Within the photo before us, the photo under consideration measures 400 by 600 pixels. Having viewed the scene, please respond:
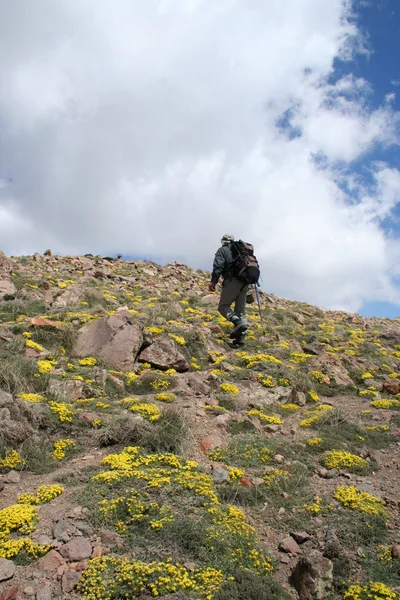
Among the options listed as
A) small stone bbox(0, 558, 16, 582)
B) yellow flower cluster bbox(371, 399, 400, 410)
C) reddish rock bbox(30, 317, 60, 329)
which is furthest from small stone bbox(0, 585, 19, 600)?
yellow flower cluster bbox(371, 399, 400, 410)

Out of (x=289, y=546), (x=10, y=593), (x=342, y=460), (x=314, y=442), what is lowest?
(x=10, y=593)

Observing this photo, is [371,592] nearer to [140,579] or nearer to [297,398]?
[140,579]

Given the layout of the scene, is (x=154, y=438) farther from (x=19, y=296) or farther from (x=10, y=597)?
(x=19, y=296)

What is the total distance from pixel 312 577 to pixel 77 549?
2220 millimetres

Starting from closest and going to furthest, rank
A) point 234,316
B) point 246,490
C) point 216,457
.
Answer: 1. point 246,490
2. point 216,457
3. point 234,316

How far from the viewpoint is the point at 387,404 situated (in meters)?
9.36

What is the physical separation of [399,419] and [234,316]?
16.0 feet

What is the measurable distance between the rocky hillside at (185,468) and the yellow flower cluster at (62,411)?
0.10 feet

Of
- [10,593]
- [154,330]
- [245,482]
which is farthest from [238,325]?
[10,593]

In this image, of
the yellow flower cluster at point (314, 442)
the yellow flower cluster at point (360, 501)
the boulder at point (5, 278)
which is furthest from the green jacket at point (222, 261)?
the boulder at point (5, 278)

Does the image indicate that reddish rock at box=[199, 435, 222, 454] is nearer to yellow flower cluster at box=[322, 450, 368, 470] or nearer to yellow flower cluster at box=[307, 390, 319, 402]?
yellow flower cluster at box=[322, 450, 368, 470]

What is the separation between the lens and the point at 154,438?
629 cm

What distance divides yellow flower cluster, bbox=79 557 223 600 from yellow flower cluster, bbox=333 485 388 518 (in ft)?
6.81

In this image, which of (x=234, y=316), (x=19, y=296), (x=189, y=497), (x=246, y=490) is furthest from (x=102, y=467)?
(x=19, y=296)
